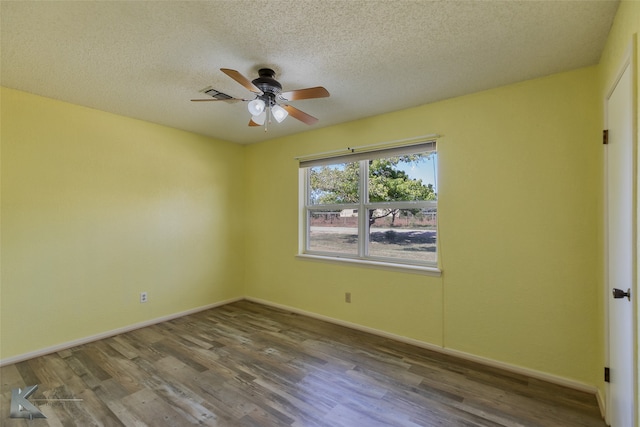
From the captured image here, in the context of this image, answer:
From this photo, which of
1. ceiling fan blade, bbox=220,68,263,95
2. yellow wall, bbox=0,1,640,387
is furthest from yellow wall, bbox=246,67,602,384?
ceiling fan blade, bbox=220,68,263,95

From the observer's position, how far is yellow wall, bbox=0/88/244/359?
255cm

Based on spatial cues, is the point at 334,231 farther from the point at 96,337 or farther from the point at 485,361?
the point at 96,337

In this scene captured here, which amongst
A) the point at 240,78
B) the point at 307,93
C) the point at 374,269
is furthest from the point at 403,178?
the point at 240,78

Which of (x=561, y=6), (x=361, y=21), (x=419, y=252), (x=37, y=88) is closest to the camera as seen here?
(x=561, y=6)

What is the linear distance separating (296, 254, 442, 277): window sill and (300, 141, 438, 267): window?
9 cm

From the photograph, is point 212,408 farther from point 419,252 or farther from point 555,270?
point 555,270

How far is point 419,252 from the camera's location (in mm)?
2990

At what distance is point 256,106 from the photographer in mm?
2096

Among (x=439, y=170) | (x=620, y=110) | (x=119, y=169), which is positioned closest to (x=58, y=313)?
→ (x=119, y=169)

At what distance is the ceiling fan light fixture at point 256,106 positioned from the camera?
2.09 m

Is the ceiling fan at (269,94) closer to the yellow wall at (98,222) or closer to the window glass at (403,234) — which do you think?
the window glass at (403,234)

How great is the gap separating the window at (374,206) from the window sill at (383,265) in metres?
0.09

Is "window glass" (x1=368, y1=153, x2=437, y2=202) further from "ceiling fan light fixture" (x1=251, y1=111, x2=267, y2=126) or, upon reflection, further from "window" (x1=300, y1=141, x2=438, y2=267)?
"ceiling fan light fixture" (x1=251, y1=111, x2=267, y2=126)

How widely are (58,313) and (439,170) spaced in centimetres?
389
